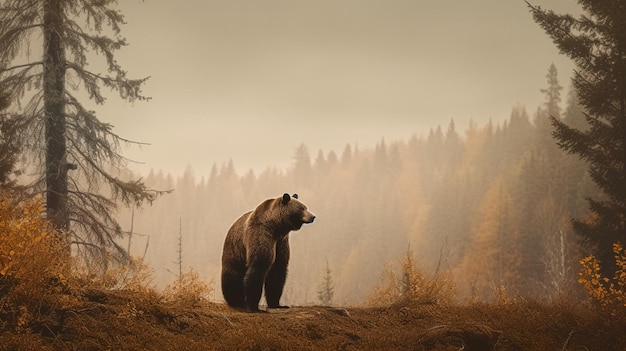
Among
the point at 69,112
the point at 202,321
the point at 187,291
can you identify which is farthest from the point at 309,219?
the point at 69,112

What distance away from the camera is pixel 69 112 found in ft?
52.3

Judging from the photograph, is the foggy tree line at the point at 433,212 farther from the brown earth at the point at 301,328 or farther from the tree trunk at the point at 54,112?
the tree trunk at the point at 54,112

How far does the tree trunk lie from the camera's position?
50.2 feet

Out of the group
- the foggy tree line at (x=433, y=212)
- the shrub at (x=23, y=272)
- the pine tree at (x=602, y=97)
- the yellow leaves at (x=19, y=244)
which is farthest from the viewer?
the foggy tree line at (x=433, y=212)

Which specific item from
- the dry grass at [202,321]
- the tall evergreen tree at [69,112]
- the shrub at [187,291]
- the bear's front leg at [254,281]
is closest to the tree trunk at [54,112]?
the tall evergreen tree at [69,112]

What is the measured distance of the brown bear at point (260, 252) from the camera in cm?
1016

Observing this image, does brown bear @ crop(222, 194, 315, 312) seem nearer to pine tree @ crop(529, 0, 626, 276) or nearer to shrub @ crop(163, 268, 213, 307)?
shrub @ crop(163, 268, 213, 307)

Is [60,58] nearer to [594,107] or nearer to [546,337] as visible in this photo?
[546,337]

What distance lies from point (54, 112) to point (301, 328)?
12229mm

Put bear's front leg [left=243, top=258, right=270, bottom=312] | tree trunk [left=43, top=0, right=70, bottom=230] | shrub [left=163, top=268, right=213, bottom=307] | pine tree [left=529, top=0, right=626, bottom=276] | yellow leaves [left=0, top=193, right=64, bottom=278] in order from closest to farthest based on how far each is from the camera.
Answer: yellow leaves [left=0, top=193, right=64, bottom=278], shrub [left=163, top=268, right=213, bottom=307], bear's front leg [left=243, top=258, right=270, bottom=312], tree trunk [left=43, top=0, right=70, bottom=230], pine tree [left=529, top=0, right=626, bottom=276]

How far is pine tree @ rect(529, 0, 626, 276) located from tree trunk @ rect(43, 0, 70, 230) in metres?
18.0

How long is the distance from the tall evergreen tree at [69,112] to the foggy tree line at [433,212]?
1115 cm

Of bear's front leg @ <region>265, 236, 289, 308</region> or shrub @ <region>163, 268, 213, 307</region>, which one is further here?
bear's front leg @ <region>265, 236, 289, 308</region>

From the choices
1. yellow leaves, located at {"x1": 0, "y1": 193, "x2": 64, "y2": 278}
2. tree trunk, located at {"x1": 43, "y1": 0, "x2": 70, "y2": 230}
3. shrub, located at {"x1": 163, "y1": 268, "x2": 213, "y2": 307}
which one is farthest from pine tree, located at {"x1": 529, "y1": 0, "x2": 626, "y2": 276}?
tree trunk, located at {"x1": 43, "y1": 0, "x2": 70, "y2": 230}
